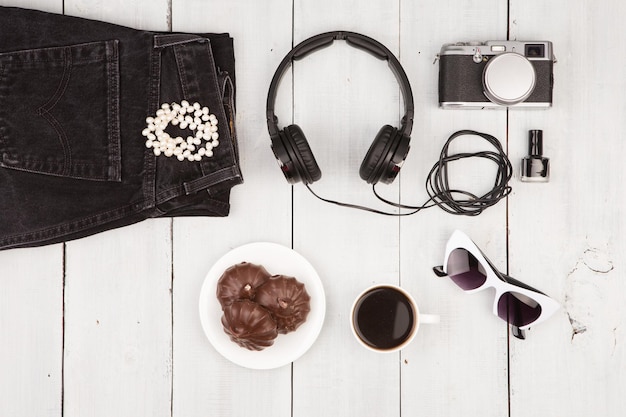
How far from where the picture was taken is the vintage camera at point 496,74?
2.34 ft

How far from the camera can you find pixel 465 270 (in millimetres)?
744

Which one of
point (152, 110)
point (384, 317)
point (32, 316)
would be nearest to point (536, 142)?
point (384, 317)

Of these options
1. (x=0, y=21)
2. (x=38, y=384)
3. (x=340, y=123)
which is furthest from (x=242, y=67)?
(x=38, y=384)

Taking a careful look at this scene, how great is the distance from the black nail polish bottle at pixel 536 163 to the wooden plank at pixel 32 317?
2.41 ft

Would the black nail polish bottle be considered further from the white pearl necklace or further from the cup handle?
the white pearl necklace

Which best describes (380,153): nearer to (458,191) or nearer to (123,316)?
(458,191)

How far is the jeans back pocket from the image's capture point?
71 cm

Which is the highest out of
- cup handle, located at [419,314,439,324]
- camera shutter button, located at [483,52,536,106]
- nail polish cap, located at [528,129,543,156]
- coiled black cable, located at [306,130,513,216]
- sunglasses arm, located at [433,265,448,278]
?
camera shutter button, located at [483,52,536,106]

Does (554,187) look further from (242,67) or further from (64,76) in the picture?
(64,76)

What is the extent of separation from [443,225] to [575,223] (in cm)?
21

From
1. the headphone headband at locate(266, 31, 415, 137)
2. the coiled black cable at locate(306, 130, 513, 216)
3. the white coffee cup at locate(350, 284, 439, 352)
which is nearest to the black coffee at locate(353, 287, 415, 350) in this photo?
the white coffee cup at locate(350, 284, 439, 352)

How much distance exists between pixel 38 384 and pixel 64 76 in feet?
1.59

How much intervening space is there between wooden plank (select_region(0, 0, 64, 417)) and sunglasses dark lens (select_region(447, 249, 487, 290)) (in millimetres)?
611

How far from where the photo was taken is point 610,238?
2.56 ft
